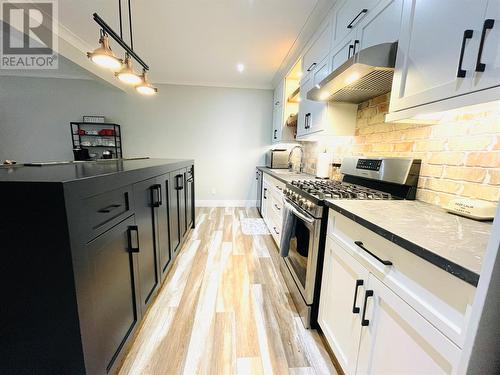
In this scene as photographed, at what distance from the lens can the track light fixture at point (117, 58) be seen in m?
1.50

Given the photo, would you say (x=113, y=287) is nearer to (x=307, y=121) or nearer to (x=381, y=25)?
(x=381, y=25)

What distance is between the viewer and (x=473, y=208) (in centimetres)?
89

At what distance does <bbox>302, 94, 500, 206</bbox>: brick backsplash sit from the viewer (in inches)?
36.2

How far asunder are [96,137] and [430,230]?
501 cm

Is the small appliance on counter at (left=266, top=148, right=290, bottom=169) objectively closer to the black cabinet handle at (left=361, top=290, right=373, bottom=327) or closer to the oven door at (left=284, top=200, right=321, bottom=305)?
the oven door at (left=284, top=200, right=321, bottom=305)

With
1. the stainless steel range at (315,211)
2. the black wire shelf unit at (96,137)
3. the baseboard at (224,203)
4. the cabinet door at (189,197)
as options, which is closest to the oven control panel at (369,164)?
the stainless steel range at (315,211)

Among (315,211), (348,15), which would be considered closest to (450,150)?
(315,211)

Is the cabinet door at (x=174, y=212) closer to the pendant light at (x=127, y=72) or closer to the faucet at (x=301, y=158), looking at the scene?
the pendant light at (x=127, y=72)

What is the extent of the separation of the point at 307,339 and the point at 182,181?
1.83 metres

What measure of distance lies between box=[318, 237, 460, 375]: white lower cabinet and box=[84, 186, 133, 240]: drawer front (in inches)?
44.6

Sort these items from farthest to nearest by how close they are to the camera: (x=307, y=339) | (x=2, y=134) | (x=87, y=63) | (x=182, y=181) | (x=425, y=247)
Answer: (x=2, y=134) < (x=87, y=63) < (x=182, y=181) < (x=307, y=339) < (x=425, y=247)

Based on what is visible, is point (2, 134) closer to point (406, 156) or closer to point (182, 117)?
point (182, 117)

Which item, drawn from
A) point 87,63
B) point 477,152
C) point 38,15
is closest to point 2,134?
point 87,63

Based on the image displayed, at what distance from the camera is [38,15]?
2.15 meters
